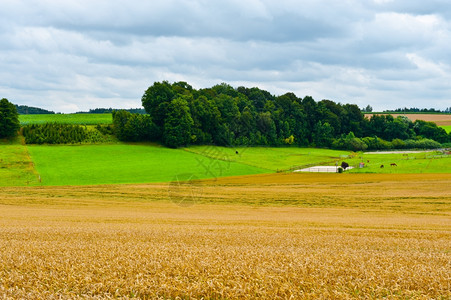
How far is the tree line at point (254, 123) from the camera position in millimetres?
69613

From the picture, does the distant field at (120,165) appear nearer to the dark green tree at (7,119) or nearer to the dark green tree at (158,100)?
the dark green tree at (7,119)

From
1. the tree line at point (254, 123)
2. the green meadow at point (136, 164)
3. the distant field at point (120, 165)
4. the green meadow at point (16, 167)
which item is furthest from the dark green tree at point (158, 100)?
the green meadow at point (16, 167)

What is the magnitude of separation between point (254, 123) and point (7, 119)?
63610 millimetres

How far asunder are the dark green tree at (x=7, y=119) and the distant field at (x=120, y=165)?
9198mm

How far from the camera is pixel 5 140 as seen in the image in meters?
76.3

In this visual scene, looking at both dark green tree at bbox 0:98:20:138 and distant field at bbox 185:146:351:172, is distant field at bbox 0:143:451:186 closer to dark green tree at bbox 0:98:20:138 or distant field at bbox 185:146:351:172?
distant field at bbox 185:146:351:172

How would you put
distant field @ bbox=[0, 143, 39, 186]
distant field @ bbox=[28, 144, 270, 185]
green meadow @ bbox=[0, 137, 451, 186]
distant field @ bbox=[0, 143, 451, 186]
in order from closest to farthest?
distant field @ bbox=[0, 143, 39, 186] < green meadow @ bbox=[0, 137, 451, 186] < distant field @ bbox=[0, 143, 451, 186] < distant field @ bbox=[28, 144, 270, 185]

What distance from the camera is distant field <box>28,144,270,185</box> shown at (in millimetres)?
54594

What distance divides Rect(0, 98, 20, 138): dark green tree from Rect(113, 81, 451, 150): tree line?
905 inches

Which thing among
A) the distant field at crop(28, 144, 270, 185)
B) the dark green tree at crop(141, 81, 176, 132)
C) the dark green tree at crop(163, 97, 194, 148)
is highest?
the dark green tree at crop(141, 81, 176, 132)

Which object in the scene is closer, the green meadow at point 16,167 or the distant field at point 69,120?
the green meadow at point 16,167

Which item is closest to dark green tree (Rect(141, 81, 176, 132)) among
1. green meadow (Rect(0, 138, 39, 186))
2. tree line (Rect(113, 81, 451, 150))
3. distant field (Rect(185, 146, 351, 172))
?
tree line (Rect(113, 81, 451, 150))

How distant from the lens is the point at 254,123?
1594 inches

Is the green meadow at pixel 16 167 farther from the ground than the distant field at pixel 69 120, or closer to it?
closer to it
